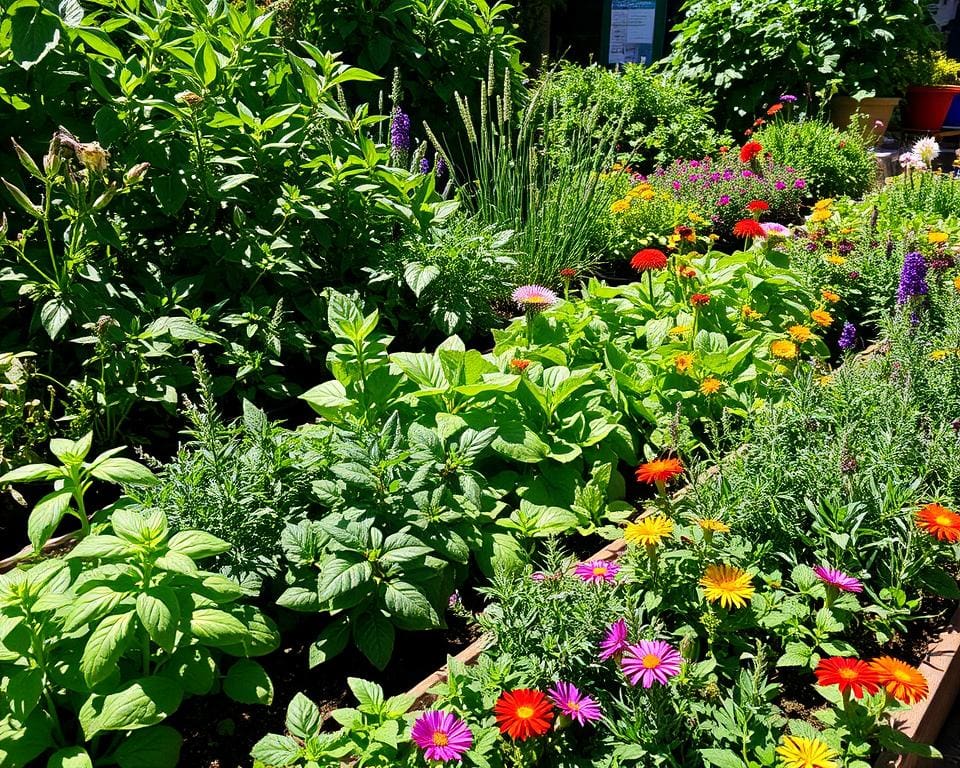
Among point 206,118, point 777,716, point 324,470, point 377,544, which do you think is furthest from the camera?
point 206,118

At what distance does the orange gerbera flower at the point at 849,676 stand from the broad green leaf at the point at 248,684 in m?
1.05

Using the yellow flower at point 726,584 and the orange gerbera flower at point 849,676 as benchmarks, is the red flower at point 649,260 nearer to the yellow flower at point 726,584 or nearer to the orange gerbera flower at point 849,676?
the yellow flower at point 726,584

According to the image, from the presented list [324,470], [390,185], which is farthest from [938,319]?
[324,470]

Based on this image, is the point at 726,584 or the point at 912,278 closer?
the point at 726,584

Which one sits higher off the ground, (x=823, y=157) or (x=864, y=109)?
(x=864, y=109)

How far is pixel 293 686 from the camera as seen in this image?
71.4 inches

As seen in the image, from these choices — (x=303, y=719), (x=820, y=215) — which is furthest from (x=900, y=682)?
(x=820, y=215)

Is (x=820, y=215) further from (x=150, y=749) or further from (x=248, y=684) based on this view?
(x=150, y=749)

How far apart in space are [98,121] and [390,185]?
1013 millimetres

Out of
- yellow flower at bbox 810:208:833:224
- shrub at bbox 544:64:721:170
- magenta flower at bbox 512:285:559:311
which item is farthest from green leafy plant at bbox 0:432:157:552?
shrub at bbox 544:64:721:170

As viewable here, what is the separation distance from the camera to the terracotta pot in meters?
7.09

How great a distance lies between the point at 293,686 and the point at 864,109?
7327mm

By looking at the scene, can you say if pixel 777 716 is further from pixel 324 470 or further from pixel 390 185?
pixel 390 185

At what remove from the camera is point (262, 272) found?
258 centimetres
